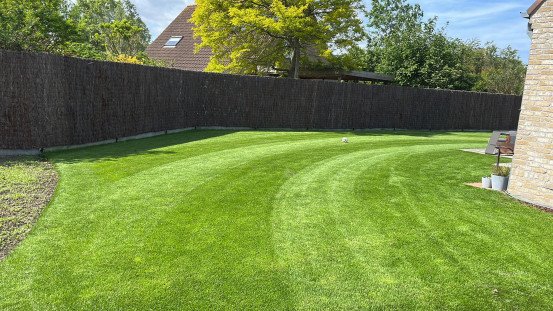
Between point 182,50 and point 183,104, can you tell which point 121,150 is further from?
point 182,50

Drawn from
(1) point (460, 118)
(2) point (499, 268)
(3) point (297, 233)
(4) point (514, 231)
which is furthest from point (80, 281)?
(1) point (460, 118)

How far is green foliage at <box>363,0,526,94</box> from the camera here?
2912 centimetres

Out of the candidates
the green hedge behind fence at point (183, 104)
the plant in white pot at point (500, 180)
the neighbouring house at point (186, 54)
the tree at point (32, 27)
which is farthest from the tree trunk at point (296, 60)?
the plant in white pot at point (500, 180)

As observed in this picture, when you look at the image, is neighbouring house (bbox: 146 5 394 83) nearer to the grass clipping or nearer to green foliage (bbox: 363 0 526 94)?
green foliage (bbox: 363 0 526 94)

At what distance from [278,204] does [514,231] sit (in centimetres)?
318

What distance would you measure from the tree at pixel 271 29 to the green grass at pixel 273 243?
398 inches

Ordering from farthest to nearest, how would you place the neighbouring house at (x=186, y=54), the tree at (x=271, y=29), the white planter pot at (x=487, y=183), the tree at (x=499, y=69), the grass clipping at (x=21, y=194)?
the tree at (x=499, y=69) < the neighbouring house at (x=186, y=54) < the tree at (x=271, y=29) < the white planter pot at (x=487, y=183) < the grass clipping at (x=21, y=194)

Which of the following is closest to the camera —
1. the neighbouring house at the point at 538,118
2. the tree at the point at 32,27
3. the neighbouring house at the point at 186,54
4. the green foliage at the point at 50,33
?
the neighbouring house at the point at 538,118

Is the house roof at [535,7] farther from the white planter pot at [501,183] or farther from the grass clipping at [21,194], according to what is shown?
the grass clipping at [21,194]

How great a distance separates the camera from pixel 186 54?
85.0 feet

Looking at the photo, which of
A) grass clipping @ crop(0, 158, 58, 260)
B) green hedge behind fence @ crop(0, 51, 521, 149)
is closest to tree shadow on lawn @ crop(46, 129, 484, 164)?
green hedge behind fence @ crop(0, 51, 521, 149)

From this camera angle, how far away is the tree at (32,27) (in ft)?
48.6

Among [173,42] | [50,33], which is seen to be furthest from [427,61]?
[50,33]

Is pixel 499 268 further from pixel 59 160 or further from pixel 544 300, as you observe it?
pixel 59 160
